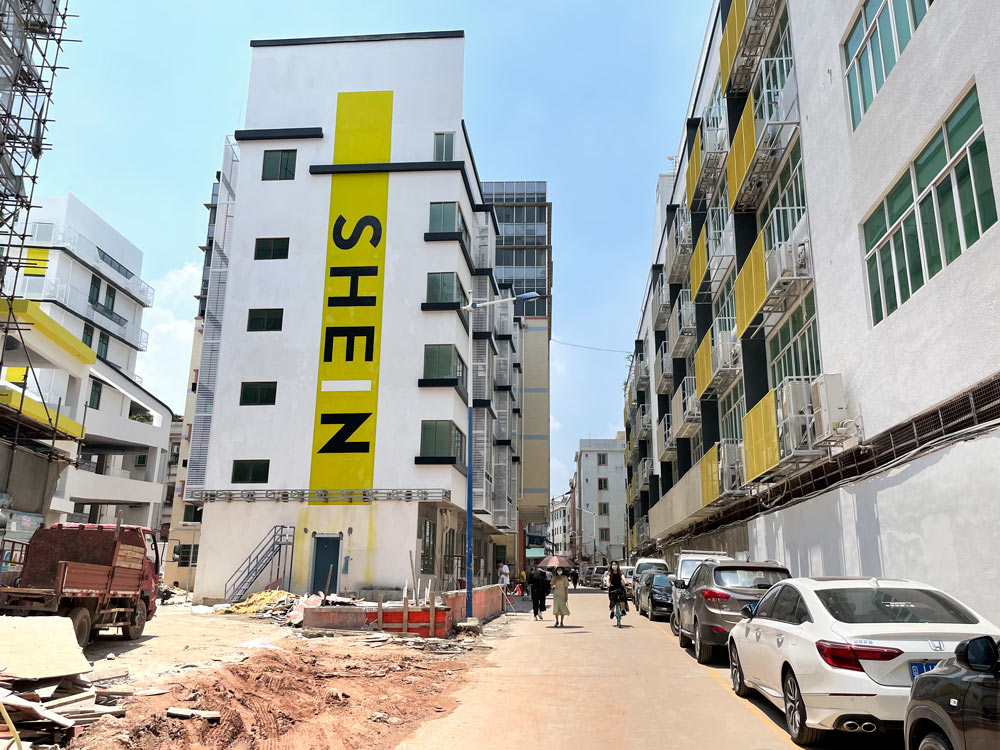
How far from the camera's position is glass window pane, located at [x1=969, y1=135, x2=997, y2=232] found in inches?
406

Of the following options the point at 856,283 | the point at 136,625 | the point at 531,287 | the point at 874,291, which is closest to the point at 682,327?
the point at 856,283

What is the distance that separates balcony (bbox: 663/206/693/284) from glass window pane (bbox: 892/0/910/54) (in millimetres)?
18982

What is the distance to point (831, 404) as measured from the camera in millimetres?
15594

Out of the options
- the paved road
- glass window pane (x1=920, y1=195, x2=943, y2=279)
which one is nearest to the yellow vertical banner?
the paved road

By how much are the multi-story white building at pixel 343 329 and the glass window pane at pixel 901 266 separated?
66.5ft

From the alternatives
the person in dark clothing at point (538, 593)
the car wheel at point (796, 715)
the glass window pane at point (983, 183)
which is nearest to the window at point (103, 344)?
the person in dark clothing at point (538, 593)

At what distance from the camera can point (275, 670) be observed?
11.0 metres

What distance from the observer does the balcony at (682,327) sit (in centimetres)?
3216

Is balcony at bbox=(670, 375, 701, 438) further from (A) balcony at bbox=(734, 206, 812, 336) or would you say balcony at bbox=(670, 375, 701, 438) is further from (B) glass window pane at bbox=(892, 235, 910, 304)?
(B) glass window pane at bbox=(892, 235, 910, 304)

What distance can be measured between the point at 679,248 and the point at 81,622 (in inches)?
1058

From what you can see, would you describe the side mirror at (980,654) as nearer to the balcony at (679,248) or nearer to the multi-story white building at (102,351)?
the balcony at (679,248)

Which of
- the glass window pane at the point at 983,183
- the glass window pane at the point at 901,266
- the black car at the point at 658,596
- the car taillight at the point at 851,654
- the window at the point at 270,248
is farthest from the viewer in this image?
the window at the point at 270,248

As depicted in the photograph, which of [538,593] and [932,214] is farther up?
[932,214]

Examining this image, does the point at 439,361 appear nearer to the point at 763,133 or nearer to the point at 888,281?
the point at 763,133
